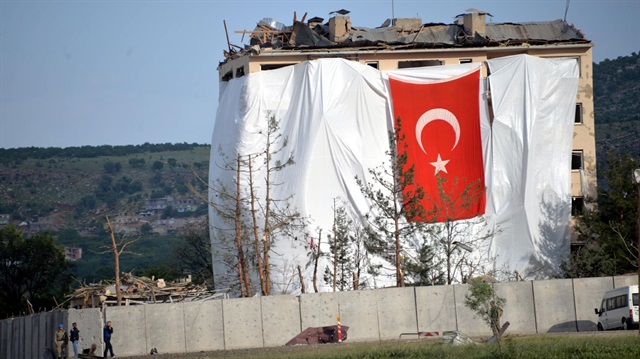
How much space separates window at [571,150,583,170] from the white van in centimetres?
2646

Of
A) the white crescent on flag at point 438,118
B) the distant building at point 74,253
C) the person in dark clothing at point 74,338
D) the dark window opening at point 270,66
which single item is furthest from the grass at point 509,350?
the distant building at point 74,253

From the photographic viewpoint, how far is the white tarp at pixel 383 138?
66.6m

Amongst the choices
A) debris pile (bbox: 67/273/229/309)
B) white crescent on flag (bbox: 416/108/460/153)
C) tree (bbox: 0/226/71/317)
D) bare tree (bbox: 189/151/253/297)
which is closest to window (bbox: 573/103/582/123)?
white crescent on flag (bbox: 416/108/460/153)

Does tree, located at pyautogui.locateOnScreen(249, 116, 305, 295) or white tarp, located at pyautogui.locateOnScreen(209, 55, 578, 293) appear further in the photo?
white tarp, located at pyautogui.locateOnScreen(209, 55, 578, 293)

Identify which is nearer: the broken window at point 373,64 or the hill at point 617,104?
the broken window at point 373,64

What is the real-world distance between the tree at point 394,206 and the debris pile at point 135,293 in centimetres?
930

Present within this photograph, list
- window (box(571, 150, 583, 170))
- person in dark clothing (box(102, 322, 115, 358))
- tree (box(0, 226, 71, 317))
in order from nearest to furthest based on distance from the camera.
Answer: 1. person in dark clothing (box(102, 322, 115, 358))
2. window (box(571, 150, 583, 170))
3. tree (box(0, 226, 71, 317))

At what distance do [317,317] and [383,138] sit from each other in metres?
22.5

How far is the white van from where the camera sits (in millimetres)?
43875

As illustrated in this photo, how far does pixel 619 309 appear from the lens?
45438 millimetres

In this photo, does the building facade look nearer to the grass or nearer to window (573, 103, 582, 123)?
window (573, 103, 582, 123)

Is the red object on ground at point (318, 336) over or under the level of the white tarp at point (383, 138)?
under

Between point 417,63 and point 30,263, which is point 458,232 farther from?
point 30,263

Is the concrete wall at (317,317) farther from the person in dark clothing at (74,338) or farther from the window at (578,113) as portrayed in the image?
the window at (578,113)
